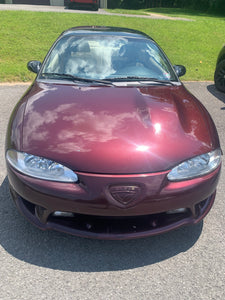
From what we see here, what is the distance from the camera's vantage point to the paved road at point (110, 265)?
6.39 ft

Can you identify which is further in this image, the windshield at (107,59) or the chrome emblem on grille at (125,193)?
the windshield at (107,59)

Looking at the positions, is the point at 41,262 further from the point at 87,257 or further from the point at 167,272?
the point at 167,272

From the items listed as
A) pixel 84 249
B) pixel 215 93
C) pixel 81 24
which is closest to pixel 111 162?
pixel 84 249

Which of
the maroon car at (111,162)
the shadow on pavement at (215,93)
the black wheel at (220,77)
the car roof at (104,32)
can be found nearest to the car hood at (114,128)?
the maroon car at (111,162)

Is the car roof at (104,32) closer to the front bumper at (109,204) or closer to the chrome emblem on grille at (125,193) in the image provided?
the front bumper at (109,204)

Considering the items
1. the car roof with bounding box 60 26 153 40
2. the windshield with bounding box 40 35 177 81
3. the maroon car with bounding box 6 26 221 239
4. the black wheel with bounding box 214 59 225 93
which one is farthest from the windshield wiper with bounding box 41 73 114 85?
the black wheel with bounding box 214 59 225 93

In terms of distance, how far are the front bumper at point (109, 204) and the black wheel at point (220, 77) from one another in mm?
5017

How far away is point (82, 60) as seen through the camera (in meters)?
3.36

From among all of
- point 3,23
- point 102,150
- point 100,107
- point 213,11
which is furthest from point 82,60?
point 213,11

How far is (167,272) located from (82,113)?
137cm

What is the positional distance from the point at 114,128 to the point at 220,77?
17.5ft

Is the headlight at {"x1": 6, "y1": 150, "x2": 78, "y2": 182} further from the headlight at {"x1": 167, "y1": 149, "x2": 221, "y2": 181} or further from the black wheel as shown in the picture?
the black wheel

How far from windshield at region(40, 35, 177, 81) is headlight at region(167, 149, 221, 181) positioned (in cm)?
133

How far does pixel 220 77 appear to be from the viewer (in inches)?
268
